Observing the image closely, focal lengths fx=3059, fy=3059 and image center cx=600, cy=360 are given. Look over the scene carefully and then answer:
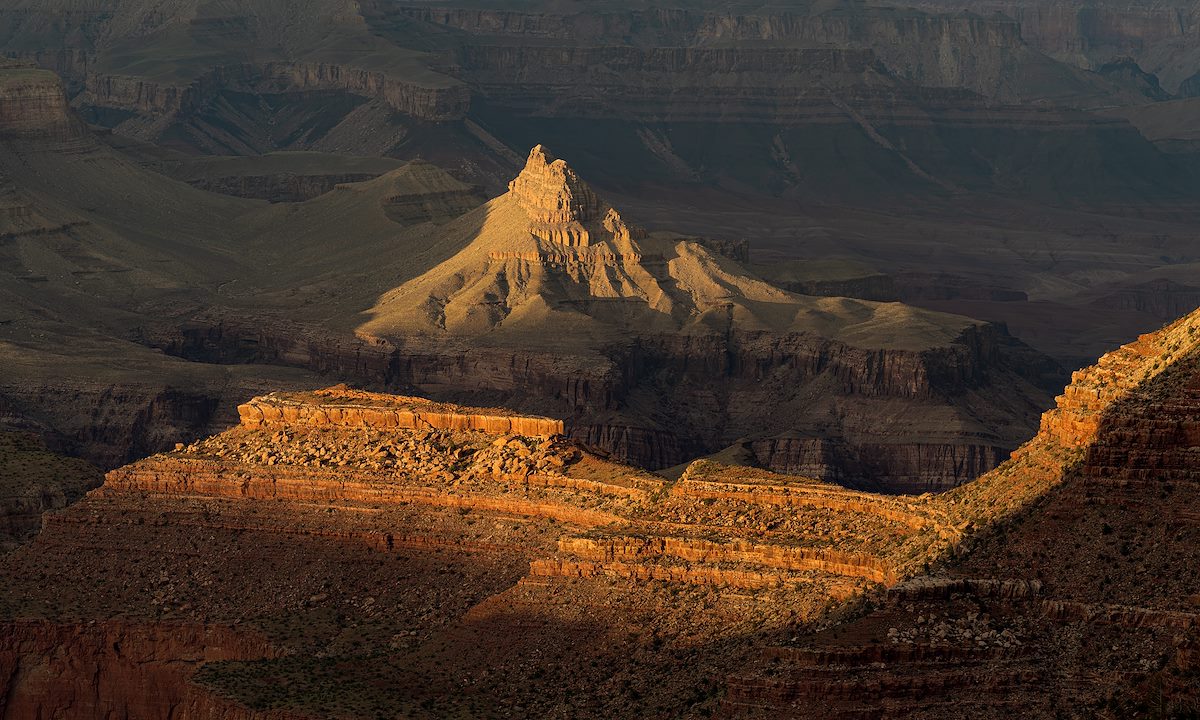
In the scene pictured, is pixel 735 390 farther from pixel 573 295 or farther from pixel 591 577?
pixel 591 577

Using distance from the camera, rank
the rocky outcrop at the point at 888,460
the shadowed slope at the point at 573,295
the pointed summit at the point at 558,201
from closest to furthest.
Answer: the rocky outcrop at the point at 888,460, the shadowed slope at the point at 573,295, the pointed summit at the point at 558,201

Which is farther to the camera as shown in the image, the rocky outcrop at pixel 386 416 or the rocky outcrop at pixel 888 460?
the rocky outcrop at pixel 888 460

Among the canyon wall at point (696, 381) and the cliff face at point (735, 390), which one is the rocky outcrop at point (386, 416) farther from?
the canyon wall at point (696, 381)

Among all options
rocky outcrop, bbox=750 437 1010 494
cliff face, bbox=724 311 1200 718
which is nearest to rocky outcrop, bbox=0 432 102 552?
cliff face, bbox=724 311 1200 718

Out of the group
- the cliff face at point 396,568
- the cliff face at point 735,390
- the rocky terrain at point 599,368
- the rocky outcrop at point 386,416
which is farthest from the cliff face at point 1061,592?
the cliff face at point 735,390

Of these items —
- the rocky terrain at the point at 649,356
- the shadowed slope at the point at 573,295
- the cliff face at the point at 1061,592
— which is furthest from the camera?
the shadowed slope at the point at 573,295

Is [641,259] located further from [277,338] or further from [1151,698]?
[1151,698]

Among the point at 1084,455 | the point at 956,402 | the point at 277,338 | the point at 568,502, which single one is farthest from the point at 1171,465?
the point at 277,338

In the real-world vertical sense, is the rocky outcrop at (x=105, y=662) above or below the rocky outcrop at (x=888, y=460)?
above

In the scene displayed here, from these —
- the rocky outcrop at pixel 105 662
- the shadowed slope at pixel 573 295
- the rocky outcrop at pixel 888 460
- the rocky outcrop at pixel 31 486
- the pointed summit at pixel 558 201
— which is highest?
the pointed summit at pixel 558 201

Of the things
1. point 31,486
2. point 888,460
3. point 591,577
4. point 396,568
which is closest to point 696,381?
point 888,460

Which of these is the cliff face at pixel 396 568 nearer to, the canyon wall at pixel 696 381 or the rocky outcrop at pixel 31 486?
the rocky outcrop at pixel 31 486
